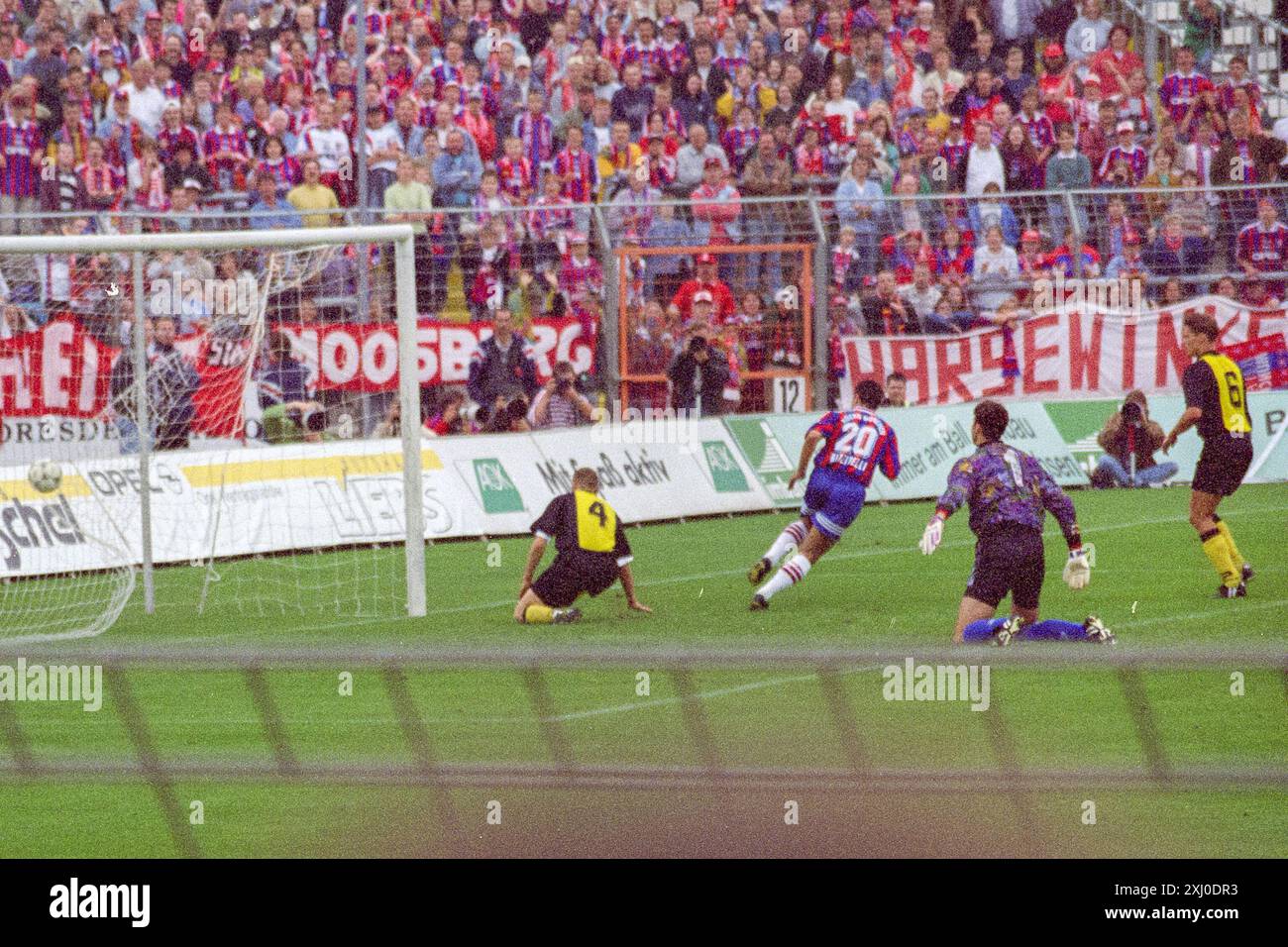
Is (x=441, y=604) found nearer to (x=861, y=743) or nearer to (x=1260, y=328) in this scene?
(x=861, y=743)

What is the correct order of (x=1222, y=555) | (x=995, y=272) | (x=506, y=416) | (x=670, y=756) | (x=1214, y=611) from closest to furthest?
(x=670, y=756) → (x=1214, y=611) → (x=1222, y=555) → (x=506, y=416) → (x=995, y=272)

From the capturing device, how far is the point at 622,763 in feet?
22.9

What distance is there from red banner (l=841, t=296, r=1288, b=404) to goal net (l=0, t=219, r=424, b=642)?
7068 millimetres

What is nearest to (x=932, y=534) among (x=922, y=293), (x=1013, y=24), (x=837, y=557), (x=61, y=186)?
(x=837, y=557)

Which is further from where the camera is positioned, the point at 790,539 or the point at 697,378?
the point at 697,378

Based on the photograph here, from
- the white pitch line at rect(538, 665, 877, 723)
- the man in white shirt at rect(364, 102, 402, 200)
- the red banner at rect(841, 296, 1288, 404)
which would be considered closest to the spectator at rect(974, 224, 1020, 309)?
the red banner at rect(841, 296, 1288, 404)

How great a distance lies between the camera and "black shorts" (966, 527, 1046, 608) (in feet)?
40.6

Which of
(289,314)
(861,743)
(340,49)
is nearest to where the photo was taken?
(861,743)

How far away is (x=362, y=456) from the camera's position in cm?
1873

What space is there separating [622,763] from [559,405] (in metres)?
14.4

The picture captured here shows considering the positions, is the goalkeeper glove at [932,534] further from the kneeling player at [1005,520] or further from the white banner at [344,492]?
the white banner at [344,492]

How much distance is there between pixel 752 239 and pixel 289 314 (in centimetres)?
709

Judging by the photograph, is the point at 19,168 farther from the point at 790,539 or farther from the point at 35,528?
the point at 790,539
